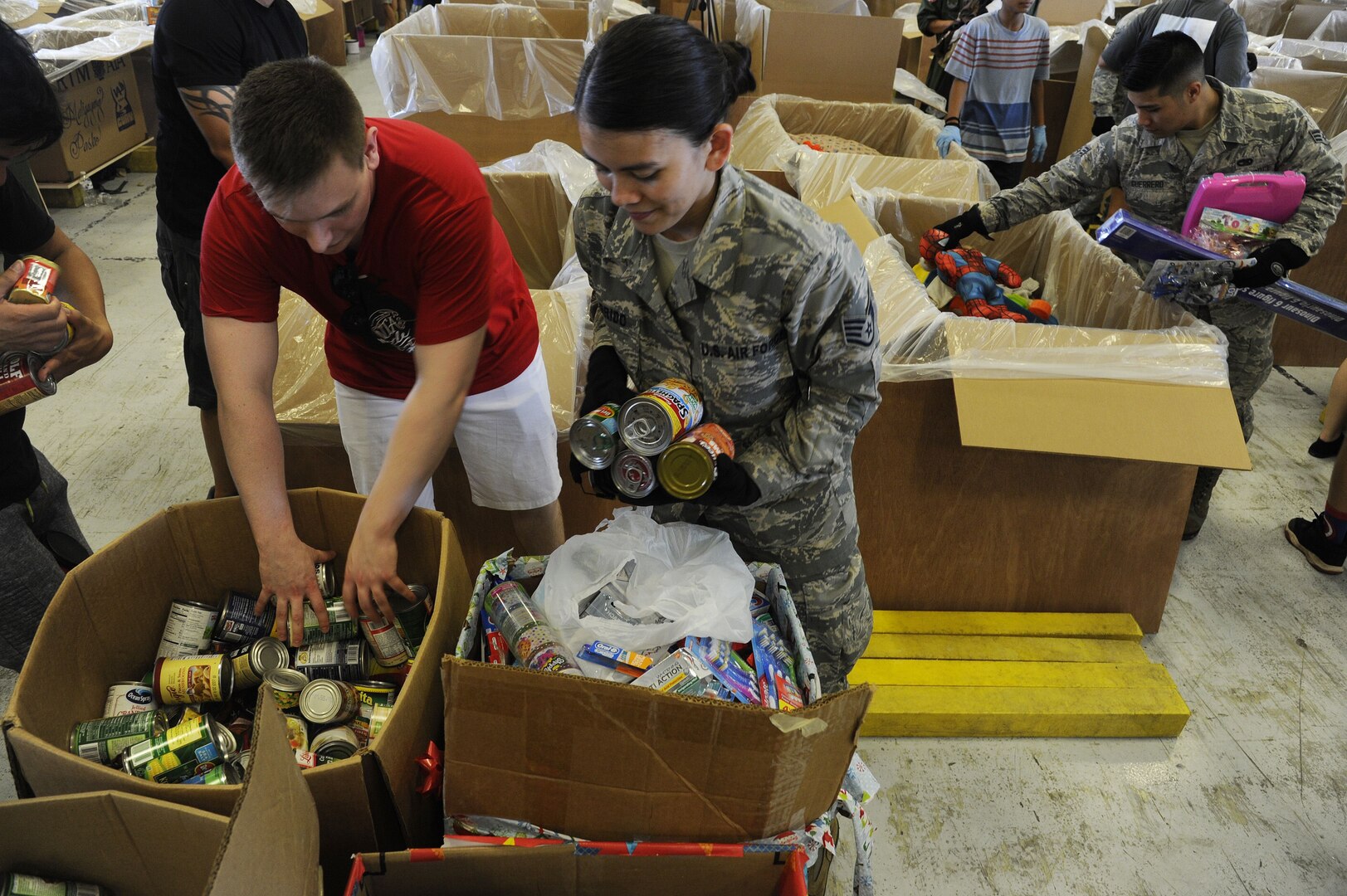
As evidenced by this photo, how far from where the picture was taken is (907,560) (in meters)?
2.34

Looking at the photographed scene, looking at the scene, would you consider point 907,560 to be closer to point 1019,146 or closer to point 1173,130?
point 1173,130

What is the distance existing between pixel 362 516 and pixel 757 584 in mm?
618

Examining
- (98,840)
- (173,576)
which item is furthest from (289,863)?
(173,576)

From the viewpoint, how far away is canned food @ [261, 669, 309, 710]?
1265 millimetres

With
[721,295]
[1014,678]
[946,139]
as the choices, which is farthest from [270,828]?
[946,139]

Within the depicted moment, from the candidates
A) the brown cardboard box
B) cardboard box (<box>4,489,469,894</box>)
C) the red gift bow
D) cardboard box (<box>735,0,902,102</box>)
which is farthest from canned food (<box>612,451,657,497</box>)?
the brown cardboard box

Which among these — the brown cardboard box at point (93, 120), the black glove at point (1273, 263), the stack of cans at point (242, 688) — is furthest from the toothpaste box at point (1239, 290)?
the brown cardboard box at point (93, 120)

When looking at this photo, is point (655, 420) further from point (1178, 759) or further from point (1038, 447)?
point (1178, 759)

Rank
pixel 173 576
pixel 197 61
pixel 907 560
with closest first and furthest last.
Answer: pixel 173 576
pixel 197 61
pixel 907 560

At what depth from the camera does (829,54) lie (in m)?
4.36


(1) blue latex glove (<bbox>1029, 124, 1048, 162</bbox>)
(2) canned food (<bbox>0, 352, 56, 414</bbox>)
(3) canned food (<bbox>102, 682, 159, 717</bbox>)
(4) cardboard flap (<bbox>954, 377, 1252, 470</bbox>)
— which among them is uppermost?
(2) canned food (<bbox>0, 352, 56, 414</bbox>)

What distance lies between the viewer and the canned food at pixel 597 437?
3.97 ft

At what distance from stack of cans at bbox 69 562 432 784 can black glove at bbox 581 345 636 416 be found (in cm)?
43

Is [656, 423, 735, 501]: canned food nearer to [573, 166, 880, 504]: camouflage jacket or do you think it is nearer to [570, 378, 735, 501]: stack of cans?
[570, 378, 735, 501]: stack of cans
